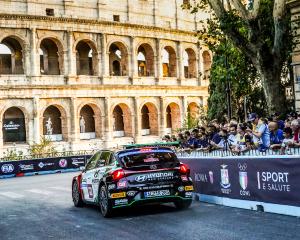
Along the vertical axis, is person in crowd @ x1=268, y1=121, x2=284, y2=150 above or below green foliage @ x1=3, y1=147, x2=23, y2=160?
above

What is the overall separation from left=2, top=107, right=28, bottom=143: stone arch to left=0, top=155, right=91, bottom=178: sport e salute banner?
7622mm

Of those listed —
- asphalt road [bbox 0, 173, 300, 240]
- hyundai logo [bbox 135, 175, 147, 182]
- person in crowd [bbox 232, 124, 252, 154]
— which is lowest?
asphalt road [bbox 0, 173, 300, 240]

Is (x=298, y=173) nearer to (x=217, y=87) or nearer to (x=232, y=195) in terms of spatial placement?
(x=232, y=195)

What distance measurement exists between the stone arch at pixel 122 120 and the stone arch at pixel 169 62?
20.8 feet

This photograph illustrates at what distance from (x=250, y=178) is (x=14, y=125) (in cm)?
3289

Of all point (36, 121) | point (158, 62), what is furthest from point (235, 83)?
point (158, 62)

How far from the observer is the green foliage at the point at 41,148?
3916 centimetres

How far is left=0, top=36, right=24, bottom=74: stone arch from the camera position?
4272 cm

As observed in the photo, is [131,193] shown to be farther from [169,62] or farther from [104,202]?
[169,62]

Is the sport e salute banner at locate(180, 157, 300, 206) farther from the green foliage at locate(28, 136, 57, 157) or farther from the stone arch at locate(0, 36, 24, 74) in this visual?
the stone arch at locate(0, 36, 24, 74)

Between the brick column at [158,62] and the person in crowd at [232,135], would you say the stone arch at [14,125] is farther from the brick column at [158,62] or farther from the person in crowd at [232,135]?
the person in crowd at [232,135]

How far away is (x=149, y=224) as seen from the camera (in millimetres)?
11008

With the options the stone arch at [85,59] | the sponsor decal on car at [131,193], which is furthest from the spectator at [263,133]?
the stone arch at [85,59]

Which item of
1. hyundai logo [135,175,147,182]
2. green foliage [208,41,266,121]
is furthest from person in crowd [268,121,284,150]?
green foliage [208,41,266,121]
